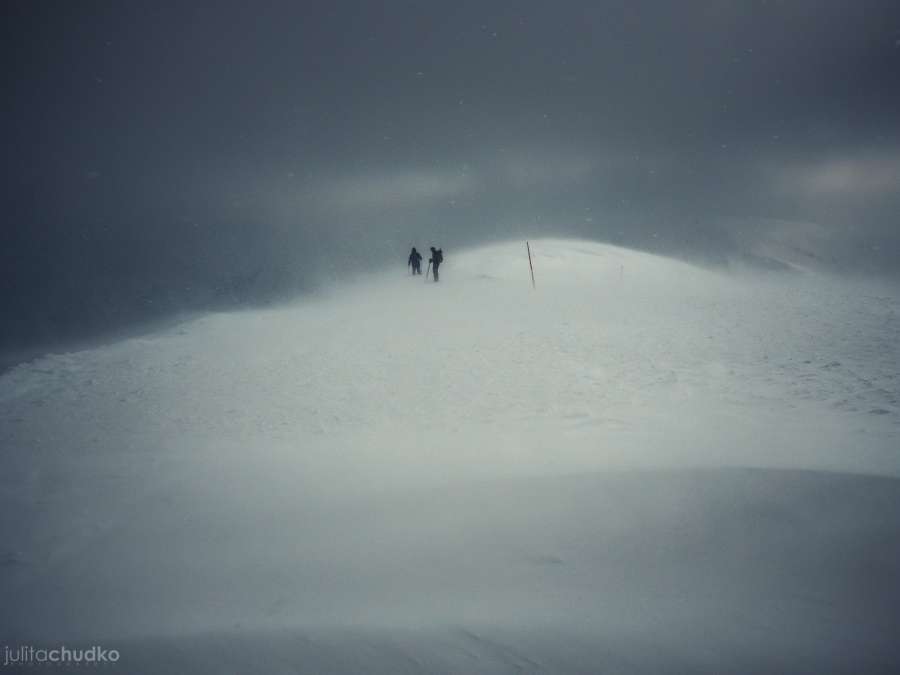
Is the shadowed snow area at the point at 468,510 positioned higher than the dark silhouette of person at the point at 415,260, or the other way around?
the dark silhouette of person at the point at 415,260

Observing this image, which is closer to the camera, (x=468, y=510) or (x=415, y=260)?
(x=468, y=510)

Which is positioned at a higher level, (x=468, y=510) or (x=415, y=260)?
(x=415, y=260)

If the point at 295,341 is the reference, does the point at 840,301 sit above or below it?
above

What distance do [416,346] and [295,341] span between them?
4526mm

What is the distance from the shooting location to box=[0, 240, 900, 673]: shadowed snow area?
12.1ft

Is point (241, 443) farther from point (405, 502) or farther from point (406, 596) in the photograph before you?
point (406, 596)

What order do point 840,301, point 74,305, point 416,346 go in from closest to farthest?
point 416,346 → point 840,301 → point 74,305

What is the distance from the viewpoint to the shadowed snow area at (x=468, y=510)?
3.68 meters

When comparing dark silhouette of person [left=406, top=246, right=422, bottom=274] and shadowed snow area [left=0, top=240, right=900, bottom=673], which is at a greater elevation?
dark silhouette of person [left=406, top=246, right=422, bottom=274]

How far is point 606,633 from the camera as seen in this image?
3.65 m

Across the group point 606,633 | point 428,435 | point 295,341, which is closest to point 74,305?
point 295,341

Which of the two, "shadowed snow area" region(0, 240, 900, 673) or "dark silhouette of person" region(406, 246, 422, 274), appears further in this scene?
"dark silhouette of person" region(406, 246, 422, 274)

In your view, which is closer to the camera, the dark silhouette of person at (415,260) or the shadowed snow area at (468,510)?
the shadowed snow area at (468,510)

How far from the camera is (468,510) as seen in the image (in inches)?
217
